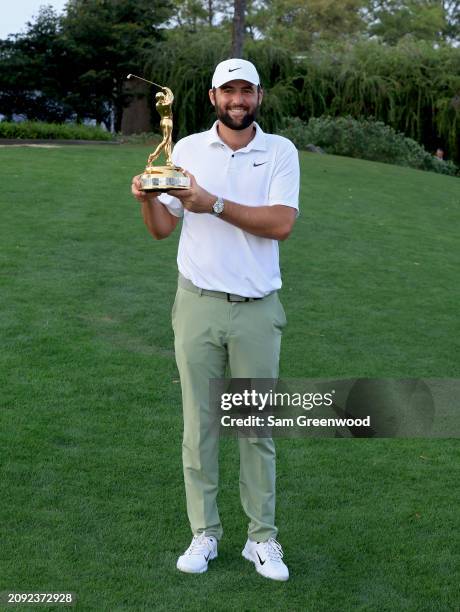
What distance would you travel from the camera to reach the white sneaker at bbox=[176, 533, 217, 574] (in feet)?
12.7

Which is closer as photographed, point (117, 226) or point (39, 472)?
point (39, 472)

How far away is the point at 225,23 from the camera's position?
154ft

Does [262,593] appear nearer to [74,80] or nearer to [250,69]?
[250,69]

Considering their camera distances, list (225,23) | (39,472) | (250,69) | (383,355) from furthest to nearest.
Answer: (225,23), (383,355), (39,472), (250,69)

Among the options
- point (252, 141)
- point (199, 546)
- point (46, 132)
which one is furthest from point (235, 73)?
point (46, 132)

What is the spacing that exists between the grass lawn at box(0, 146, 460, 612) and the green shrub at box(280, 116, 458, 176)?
10431 millimetres

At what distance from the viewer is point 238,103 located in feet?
11.9

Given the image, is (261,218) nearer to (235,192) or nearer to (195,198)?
(235,192)

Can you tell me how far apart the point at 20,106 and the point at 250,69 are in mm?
25023

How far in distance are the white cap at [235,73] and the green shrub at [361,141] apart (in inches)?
758

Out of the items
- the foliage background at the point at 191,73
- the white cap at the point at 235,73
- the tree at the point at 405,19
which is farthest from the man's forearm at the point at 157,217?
the tree at the point at 405,19

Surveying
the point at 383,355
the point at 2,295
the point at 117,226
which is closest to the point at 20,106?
the point at 117,226

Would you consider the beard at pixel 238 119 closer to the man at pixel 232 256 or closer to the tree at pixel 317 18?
the man at pixel 232 256

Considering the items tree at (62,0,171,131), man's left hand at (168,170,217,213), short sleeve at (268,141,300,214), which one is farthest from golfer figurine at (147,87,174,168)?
tree at (62,0,171,131)
